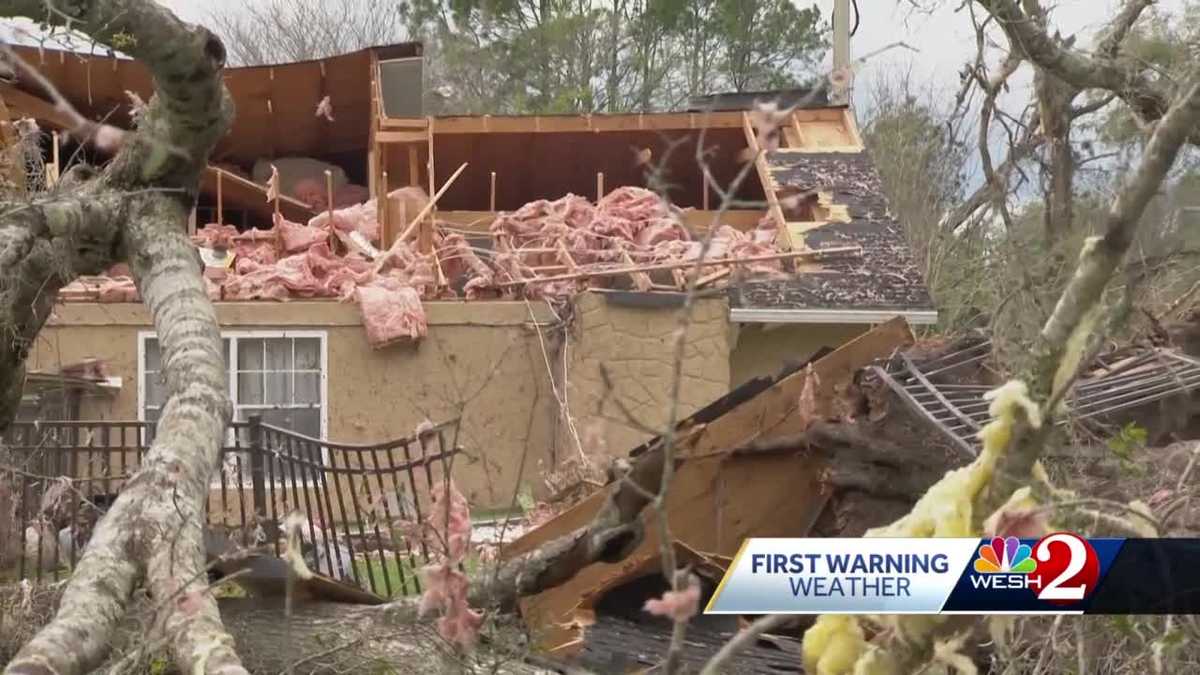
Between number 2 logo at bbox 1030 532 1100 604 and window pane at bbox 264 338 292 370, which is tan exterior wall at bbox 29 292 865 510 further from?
number 2 logo at bbox 1030 532 1100 604

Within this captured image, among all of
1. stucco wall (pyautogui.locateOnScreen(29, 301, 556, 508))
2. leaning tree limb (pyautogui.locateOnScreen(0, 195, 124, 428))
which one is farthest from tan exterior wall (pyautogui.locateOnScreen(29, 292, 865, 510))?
leaning tree limb (pyautogui.locateOnScreen(0, 195, 124, 428))

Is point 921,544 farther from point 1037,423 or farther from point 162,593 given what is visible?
point 162,593

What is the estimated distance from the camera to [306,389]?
43.0ft

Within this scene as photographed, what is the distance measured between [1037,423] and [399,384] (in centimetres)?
1094

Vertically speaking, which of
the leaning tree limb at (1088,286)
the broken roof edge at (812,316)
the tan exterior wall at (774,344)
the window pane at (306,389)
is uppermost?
the broken roof edge at (812,316)

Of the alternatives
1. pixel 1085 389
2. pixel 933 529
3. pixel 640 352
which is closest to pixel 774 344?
pixel 640 352

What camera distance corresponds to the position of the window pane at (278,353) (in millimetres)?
13078

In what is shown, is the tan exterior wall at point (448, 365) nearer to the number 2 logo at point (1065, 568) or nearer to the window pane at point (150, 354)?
the window pane at point (150, 354)

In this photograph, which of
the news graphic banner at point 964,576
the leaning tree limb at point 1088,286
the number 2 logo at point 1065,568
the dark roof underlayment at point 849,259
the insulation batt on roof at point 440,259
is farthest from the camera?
the insulation batt on roof at point 440,259

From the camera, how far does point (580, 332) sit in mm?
12297

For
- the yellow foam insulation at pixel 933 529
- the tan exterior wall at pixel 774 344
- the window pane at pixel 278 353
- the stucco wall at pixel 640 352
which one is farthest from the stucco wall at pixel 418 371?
the yellow foam insulation at pixel 933 529

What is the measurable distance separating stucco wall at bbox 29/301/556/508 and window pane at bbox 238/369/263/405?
1.56ft

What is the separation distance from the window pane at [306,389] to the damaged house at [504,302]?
0.05 ft

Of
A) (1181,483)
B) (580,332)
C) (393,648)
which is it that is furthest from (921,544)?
(580,332)
